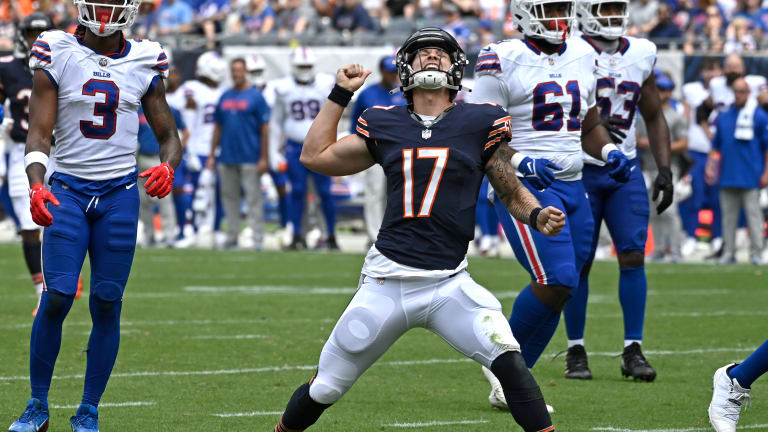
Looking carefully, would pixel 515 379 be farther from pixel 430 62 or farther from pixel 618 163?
pixel 618 163

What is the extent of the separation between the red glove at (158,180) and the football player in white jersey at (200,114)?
1040 cm

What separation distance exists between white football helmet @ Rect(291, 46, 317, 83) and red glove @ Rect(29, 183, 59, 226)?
9.89 metres

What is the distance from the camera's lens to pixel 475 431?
5445 millimetres

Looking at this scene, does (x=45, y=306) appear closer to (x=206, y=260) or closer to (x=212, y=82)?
(x=206, y=260)

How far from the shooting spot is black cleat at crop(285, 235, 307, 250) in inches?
593

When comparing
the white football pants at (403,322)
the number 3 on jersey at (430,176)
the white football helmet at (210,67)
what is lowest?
the white football helmet at (210,67)

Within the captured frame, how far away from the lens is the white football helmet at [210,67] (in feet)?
51.7

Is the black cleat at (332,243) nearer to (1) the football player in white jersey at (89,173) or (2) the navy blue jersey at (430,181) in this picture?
(1) the football player in white jersey at (89,173)

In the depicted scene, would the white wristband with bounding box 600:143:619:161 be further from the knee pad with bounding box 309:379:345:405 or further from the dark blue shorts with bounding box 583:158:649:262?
the knee pad with bounding box 309:379:345:405

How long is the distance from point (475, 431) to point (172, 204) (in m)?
10.2

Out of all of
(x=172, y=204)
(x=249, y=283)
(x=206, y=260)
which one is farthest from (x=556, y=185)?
(x=172, y=204)

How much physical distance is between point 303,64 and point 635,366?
8.64 m

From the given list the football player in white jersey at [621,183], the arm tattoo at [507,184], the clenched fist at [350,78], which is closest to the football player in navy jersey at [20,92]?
the football player in white jersey at [621,183]

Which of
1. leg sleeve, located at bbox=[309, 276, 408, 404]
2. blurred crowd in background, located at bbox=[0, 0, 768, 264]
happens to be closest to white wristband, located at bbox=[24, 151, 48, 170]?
leg sleeve, located at bbox=[309, 276, 408, 404]
